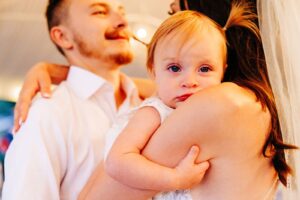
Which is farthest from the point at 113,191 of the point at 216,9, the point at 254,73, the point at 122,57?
the point at 122,57

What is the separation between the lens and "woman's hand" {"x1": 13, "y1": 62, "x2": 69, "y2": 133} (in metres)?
1.38

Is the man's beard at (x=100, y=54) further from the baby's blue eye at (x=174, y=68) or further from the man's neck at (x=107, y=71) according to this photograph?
the baby's blue eye at (x=174, y=68)

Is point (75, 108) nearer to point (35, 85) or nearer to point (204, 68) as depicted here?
point (35, 85)

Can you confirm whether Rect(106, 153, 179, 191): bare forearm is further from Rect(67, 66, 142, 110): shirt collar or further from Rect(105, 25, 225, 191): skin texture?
Rect(67, 66, 142, 110): shirt collar

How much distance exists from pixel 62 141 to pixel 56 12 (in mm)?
550

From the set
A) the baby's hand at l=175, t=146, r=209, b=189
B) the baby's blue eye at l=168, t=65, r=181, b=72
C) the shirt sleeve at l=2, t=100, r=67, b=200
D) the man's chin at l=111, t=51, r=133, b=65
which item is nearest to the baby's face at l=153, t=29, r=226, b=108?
the baby's blue eye at l=168, t=65, r=181, b=72

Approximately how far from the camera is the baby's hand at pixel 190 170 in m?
0.81

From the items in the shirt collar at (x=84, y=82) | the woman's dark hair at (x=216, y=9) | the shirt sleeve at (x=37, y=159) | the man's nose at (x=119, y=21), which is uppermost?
the woman's dark hair at (x=216, y=9)

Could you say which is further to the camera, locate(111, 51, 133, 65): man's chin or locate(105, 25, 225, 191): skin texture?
locate(111, 51, 133, 65): man's chin

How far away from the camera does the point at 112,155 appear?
85cm

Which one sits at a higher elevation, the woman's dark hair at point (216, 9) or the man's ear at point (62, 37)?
the woman's dark hair at point (216, 9)

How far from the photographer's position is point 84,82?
1.50 meters

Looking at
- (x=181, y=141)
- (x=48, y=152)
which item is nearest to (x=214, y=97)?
(x=181, y=141)

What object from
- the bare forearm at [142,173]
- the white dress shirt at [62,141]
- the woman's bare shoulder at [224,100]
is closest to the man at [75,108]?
the white dress shirt at [62,141]
